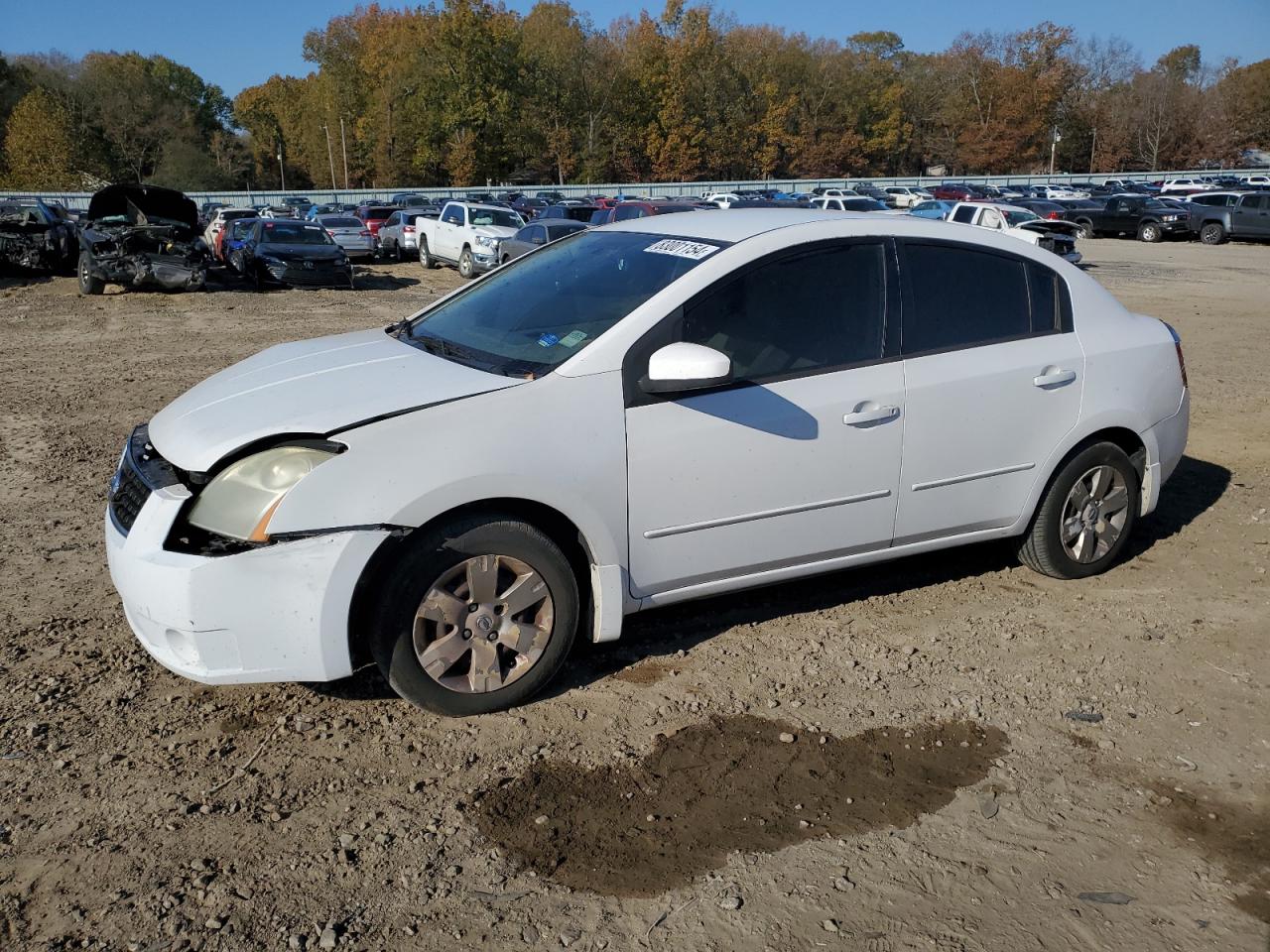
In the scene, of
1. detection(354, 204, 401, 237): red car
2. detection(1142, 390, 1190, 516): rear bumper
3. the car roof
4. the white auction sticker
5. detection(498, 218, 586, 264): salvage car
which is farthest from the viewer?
detection(354, 204, 401, 237): red car

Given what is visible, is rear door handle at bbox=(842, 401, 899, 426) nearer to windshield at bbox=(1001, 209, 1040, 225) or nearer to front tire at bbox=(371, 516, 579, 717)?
front tire at bbox=(371, 516, 579, 717)

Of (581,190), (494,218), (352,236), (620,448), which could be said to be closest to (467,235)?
(494,218)

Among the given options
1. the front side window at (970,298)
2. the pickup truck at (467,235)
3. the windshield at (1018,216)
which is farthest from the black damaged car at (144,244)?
the windshield at (1018,216)

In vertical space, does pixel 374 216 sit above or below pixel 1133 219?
above

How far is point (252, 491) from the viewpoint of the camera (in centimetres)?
345

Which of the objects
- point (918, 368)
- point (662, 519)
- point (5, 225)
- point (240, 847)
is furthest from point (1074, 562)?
point (5, 225)

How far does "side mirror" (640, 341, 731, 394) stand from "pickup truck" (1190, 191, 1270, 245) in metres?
35.9

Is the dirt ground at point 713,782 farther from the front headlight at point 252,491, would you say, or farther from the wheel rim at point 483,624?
the front headlight at point 252,491

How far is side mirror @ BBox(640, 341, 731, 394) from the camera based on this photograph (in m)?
3.68

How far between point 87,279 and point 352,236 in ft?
31.5

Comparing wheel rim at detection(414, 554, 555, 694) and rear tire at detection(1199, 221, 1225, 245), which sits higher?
wheel rim at detection(414, 554, 555, 694)

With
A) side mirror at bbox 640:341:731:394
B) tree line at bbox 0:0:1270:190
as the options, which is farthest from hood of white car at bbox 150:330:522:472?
tree line at bbox 0:0:1270:190

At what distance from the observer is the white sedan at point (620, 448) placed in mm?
3451

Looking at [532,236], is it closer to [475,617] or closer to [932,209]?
[932,209]
